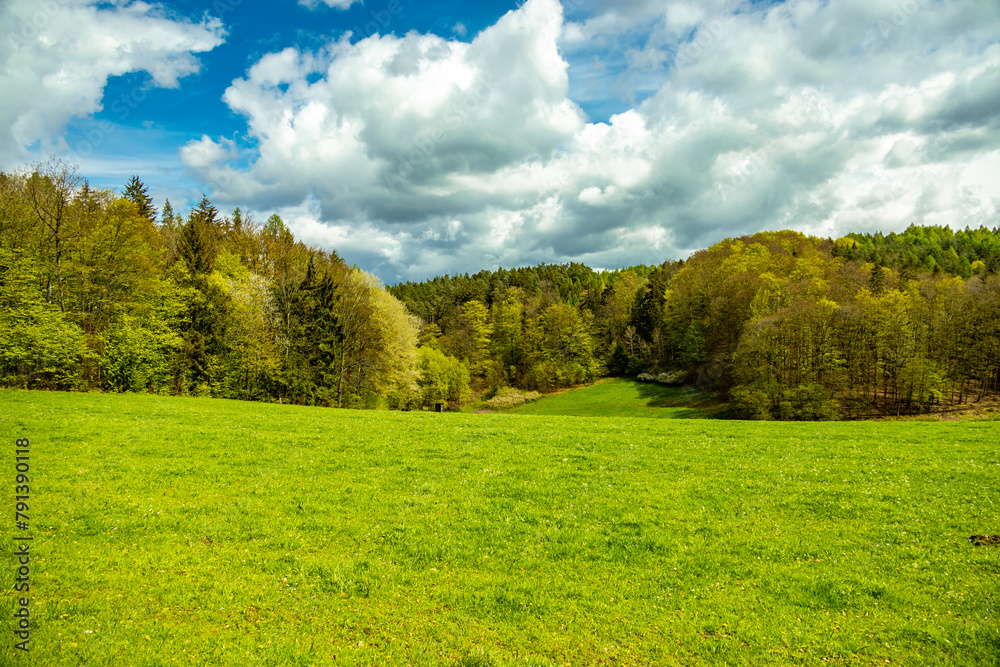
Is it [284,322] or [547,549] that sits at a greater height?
[284,322]

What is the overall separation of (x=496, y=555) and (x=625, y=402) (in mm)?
77159

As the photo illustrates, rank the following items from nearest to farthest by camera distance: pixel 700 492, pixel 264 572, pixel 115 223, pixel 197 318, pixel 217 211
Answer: pixel 264 572 → pixel 700 492 → pixel 115 223 → pixel 197 318 → pixel 217 211

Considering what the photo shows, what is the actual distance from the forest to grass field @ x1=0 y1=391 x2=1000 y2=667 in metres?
26.1

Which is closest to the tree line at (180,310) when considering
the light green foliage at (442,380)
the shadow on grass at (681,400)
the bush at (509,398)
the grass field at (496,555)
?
the light green foliage at (442,380)

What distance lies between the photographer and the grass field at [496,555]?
286 inches

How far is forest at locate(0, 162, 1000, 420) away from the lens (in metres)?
36.7

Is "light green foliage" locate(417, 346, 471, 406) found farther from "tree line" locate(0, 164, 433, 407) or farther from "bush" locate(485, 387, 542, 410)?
"tree line" locate(0, 164, 433, 407)

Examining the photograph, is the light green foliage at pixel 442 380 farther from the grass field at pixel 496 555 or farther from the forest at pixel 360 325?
the grass field at pixel 496 555

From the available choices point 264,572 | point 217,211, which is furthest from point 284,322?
point 264,572

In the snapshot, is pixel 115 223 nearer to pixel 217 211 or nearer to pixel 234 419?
pixel 234 419

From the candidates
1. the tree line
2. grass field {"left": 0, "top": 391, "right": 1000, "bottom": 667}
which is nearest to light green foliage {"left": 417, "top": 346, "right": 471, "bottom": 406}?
the tree line

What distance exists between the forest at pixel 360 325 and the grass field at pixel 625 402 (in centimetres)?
375

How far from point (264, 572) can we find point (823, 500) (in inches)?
600

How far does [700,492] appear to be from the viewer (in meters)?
14.0
